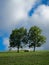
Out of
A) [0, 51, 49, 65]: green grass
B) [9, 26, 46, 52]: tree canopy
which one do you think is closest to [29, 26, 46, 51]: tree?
[9, 26, 46, 52]: tree canopy

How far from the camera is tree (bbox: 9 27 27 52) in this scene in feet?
465

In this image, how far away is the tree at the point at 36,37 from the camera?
140625 millimetres

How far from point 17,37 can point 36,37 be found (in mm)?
9905

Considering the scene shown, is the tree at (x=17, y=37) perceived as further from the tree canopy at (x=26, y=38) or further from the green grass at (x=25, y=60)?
the green grass at (x=25, y=60)

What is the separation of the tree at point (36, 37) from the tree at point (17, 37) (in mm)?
3815

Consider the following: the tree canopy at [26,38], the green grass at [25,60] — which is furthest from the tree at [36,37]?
the green grass at [25,60]

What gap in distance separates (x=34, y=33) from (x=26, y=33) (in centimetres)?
436

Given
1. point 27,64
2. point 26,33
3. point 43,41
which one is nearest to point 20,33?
point 26,33

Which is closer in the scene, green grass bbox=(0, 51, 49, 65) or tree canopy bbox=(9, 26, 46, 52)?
green grass bbox=(0, 51, 49, 65)

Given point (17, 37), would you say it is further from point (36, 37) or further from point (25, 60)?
point (25, 60)

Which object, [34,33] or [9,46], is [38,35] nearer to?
[34,33]

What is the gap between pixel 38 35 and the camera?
14338 cm

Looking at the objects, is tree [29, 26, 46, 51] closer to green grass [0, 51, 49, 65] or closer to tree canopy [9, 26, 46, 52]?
tree canopy [9, 26, 46, 52]

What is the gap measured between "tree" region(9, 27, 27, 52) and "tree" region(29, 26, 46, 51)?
382 centimetres
